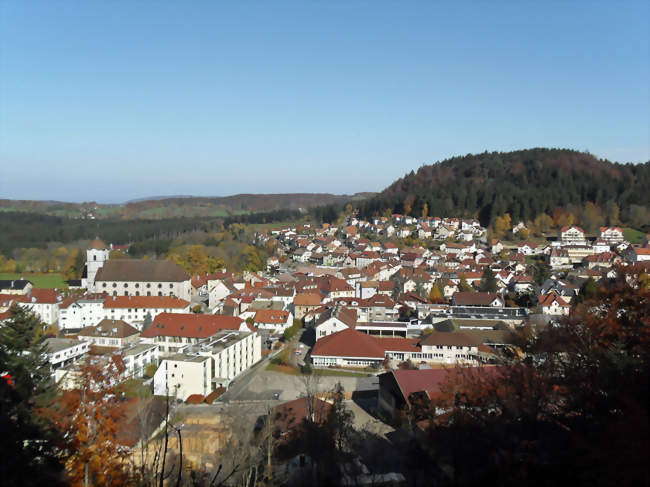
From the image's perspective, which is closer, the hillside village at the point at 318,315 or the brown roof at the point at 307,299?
the hillside village at the point at 318,315

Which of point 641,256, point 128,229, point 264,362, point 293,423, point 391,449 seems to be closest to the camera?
point 391,449

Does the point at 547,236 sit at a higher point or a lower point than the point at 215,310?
higher

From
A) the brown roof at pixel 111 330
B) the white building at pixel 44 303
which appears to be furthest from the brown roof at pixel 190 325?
the white building at pixel 44 303

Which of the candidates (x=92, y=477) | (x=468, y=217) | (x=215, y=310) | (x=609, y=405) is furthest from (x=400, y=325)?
(x=468, y=217)

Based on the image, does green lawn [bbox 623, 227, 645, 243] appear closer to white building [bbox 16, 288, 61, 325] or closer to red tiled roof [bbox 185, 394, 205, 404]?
red tiled roof [bbox 185, 394, 205, 404]

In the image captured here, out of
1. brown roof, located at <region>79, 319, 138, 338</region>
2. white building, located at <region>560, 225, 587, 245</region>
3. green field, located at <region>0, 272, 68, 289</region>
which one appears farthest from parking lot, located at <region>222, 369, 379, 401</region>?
white building, located at <region>560, 225, 587, 245</region>

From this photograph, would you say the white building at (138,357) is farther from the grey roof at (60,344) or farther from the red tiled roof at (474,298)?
the red tiled roof at (474,298)

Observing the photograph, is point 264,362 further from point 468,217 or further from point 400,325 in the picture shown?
point 468,217

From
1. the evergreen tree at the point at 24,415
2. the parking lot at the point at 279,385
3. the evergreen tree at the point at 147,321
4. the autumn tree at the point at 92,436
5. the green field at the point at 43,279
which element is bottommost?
the parking lot at the point at 279,385
